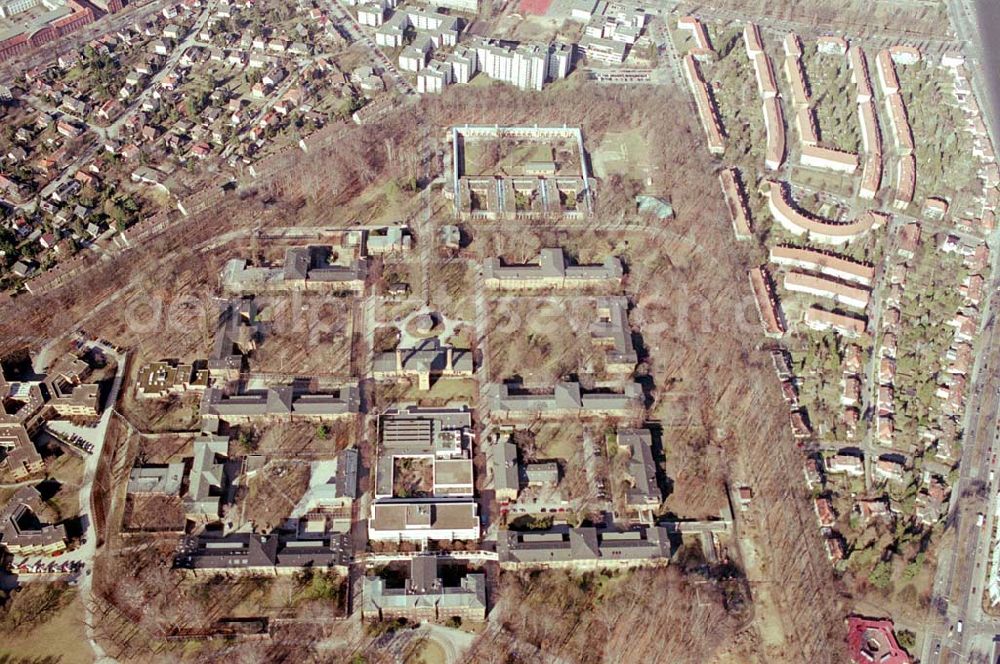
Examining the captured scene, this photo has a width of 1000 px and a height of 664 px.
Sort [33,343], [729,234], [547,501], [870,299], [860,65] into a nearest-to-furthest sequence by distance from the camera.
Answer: [547,501] → [33,343] → [870,299] → [729,234] → [860,65]

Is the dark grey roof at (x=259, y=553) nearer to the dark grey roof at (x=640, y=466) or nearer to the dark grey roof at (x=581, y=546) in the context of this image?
the dark grey roof at (x=581, y=546)

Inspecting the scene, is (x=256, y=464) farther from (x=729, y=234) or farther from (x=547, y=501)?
(x=729, y=234)

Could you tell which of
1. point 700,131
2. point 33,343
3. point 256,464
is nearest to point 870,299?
point 700,131

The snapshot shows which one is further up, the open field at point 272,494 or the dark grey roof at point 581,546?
the open field at point 272,494

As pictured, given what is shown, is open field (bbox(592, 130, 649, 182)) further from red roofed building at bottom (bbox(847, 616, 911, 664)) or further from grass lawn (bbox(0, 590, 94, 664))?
grass lawn (bbox(0, 590, 94, 664))

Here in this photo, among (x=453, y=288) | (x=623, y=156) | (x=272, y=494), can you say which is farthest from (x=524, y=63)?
(x=272, y=494)

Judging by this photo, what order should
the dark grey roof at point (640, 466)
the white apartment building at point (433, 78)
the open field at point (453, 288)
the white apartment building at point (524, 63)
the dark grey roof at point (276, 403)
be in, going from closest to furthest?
the dark grey roof at point (640, 466)
the dark grey roof at point (276, 403)
the open field at point (453, 288)
the white apartment building at point (433, 78)
the white apartment building at point (524, 63)

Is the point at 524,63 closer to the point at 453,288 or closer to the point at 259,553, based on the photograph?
the point at 453,288

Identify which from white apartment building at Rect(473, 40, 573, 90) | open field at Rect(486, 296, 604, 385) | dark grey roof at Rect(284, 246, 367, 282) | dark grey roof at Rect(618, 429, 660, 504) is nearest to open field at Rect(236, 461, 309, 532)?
open field at Rect(486, 296, 604, 385)

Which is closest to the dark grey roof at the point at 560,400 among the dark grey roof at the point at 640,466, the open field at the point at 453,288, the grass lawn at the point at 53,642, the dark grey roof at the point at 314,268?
the dark grey roof at the point at 640,466
